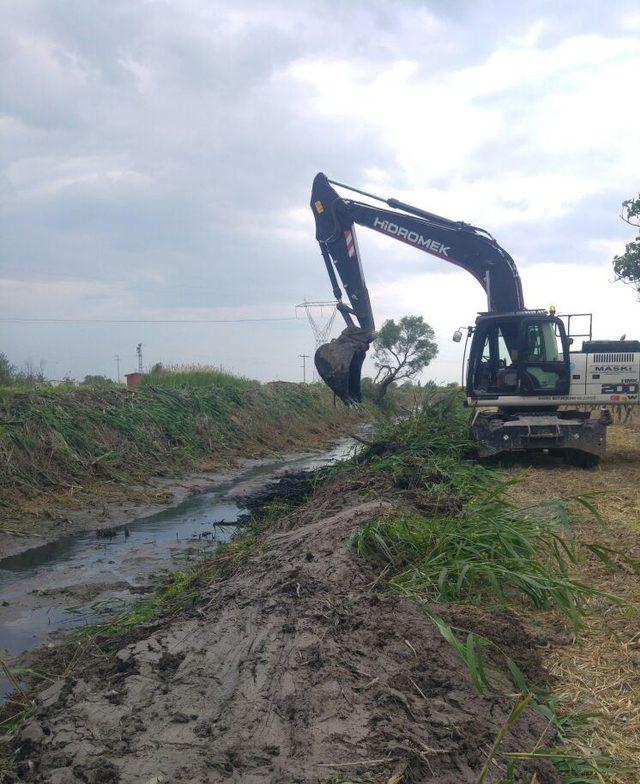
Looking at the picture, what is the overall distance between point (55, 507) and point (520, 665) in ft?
25.0

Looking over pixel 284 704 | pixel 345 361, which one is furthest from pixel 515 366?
pixel 284 704

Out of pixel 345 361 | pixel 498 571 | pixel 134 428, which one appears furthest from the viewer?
pixel 134 428

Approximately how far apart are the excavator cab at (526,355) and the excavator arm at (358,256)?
1.31m

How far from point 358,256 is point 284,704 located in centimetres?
1183

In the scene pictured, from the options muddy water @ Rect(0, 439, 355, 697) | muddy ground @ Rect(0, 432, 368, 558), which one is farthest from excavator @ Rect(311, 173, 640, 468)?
muddy water @ Rect(0, 439, 355, 697)

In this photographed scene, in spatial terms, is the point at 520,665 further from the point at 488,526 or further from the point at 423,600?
the point at 488,526

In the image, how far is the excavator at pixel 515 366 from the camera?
10102mm

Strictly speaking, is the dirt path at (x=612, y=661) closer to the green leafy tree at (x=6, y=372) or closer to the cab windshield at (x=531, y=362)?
the cab windshield at (x=531, y=362)

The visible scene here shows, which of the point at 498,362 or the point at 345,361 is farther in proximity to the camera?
the point at 345,361

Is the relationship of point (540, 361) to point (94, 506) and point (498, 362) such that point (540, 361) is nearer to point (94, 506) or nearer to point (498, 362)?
point (498, 362)

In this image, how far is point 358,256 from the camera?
14000 mm

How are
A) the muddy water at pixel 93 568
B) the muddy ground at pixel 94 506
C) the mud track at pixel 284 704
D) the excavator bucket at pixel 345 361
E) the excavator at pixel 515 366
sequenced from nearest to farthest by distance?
the mud track at pixel 284 704
the muddy water at pixel 93 568
the muddy ground at pixel 94 506
the excavator at pixel 515 366
the excavator bucket at pixel 345 361

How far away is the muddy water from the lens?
17.9 feet

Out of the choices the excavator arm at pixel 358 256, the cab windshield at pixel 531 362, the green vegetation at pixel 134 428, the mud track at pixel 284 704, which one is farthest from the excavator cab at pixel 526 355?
the mud track at pixel 284 704
